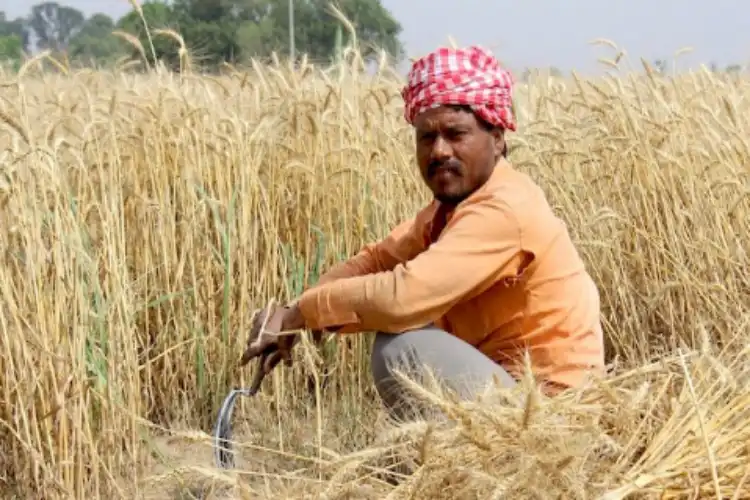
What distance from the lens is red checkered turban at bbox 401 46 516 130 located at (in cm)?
218

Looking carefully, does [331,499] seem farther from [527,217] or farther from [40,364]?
[40,364]

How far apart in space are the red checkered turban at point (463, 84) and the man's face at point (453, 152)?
25 mm

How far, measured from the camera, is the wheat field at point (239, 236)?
2391mm

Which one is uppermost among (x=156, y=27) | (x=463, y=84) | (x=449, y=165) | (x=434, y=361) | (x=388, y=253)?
(x=156, y=27)

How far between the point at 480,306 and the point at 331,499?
2.70 feet

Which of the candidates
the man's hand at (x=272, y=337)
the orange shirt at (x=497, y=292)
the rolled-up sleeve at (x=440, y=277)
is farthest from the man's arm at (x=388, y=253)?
the rolled-up sleeve at (x=440, y=277)

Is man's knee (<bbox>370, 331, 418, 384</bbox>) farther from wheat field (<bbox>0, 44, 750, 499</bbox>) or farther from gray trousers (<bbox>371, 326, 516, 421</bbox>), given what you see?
wheat field (<bbox>0, 44, 750, 499</bbox>)

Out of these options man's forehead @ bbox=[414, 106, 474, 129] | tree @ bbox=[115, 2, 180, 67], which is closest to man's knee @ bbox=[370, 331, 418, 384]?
man's forehead @ bbox=[414, 106, 474, 129]

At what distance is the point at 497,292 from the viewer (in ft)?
7.32

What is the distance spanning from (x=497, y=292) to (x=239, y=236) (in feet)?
3.80

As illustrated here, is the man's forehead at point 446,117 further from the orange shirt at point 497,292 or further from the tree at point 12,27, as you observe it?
the tree at point 12,27

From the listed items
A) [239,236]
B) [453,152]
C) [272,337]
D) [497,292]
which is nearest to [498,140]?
[453,152]

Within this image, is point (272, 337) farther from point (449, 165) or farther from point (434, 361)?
point (449, 165)

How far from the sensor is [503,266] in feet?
6.91
